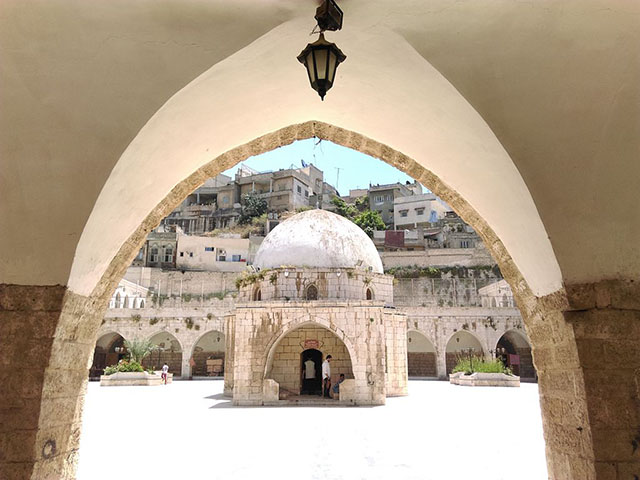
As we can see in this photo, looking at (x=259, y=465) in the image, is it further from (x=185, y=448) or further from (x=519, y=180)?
(x=519, y=180)

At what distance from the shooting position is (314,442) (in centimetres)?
808

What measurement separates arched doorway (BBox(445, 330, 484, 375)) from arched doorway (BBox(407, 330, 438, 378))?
978mm

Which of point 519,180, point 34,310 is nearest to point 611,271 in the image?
point 519,180

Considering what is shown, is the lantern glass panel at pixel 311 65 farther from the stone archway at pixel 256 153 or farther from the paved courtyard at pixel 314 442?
the paved courtyard at pixel 314 442

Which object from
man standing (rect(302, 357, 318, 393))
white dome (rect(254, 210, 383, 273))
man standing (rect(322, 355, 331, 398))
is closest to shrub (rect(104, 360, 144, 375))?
white dome (rect(254, 210, 383, 273))

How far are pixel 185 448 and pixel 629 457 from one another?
21.1 ft

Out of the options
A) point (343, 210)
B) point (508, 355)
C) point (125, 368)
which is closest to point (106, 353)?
point (125, 368)

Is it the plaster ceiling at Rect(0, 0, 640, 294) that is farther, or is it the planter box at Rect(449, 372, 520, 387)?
the planter box at Rect(449, 372, 520, 387)

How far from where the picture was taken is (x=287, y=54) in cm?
369

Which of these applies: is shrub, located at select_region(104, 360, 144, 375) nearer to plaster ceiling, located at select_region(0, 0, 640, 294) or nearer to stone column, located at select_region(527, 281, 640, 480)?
plaster ceiling, located at select_region(0, 0, 640, 294)

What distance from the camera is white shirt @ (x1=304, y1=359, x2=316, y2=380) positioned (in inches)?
628

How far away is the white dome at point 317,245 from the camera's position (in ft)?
53.7

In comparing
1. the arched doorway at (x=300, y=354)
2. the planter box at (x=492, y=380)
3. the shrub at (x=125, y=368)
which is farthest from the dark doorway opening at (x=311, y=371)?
the shrub at (x=125, y=368)

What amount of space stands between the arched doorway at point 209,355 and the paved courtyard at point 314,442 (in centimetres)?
1508
